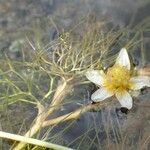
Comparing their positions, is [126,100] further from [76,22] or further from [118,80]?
[76,22]

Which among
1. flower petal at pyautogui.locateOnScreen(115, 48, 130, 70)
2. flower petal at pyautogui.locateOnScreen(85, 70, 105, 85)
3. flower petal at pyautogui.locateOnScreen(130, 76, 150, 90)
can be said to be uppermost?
flower petal at pyautogui.locateOnScreen(115, 48, 130, 70)

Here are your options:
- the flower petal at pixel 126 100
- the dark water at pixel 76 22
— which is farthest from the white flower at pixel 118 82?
the dark water at pixel 76 22

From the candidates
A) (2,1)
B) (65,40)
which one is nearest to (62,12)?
(2,1)

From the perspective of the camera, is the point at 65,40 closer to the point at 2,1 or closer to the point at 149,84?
the point at 149,84

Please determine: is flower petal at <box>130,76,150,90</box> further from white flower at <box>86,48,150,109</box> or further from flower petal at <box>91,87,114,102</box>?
flower petal at <box>91,87,114,102</box>

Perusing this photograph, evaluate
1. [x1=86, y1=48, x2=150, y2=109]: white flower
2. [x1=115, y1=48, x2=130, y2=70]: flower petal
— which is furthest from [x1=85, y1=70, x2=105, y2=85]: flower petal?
[x1=115, y1=48, x2=130, y2=70]: flower petal

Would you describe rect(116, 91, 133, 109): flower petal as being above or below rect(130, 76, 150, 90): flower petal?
below

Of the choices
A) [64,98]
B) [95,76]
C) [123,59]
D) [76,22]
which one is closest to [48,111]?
[64,98]
